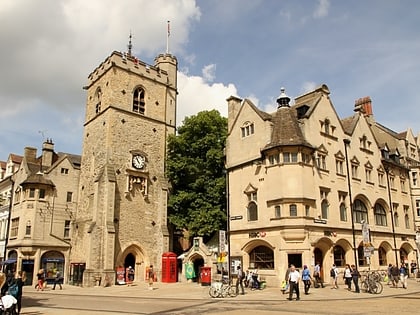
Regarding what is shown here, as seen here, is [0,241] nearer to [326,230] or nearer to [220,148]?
[220,148]

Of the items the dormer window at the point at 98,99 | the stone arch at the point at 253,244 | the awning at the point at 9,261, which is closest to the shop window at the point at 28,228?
the awning at the point at 9,261

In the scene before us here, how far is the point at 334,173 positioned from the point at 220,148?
11.0 meters

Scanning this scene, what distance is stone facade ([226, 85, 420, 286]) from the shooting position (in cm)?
2655

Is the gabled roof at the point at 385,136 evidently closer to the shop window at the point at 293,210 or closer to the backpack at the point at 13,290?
the shop window at the point at 293,210

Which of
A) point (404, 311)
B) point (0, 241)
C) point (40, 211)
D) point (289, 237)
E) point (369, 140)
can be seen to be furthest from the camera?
point (0, 241)

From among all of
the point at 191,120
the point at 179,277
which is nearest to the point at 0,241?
the point at 179,277

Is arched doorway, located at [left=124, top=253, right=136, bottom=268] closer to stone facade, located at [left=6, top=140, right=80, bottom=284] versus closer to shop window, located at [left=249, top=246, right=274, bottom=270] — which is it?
stone facade, located at [left=6, top=140, right=80, bottom=284]

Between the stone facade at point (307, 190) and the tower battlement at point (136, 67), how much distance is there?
1211 centimetres

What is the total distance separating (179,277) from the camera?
116 feet

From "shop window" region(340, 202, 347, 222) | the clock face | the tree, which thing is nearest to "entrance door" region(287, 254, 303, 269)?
"shop window" region(340, 202, 347, 222)

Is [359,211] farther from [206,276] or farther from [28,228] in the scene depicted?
[28,228]

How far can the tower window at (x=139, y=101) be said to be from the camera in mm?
40062

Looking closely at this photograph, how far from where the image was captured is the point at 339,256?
29.1 metres

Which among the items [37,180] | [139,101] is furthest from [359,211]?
[37,180]
